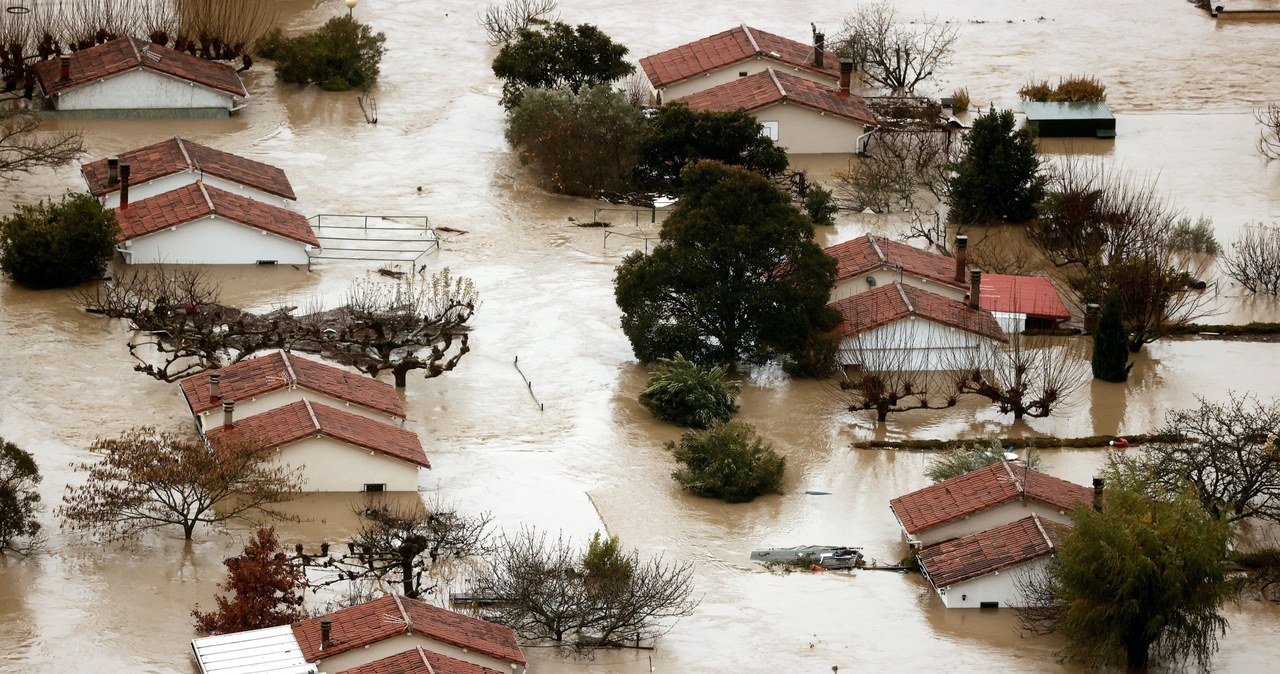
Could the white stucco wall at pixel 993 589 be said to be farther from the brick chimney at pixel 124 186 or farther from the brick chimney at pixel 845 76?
the brick chimney at pixel 845 76

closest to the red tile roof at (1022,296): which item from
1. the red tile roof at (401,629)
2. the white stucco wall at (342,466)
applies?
the white stucco wall at (342,466)

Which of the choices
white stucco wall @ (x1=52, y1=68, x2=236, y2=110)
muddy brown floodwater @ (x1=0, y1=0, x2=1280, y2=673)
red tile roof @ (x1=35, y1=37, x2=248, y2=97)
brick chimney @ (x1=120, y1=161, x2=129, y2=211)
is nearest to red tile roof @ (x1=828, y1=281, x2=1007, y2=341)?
muddy brown floodwater @ (x1=0, y1=0, x2=1280, y2=673)

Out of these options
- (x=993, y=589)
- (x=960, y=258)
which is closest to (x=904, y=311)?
(x=960, y=258)

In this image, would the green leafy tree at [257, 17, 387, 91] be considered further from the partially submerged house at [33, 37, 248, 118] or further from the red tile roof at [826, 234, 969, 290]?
the red tile roof at [826, 234, 969, 290]

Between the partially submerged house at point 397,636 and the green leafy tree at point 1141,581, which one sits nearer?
the partially submerged house at point 397,636

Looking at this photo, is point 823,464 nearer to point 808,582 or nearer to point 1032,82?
point 808,582

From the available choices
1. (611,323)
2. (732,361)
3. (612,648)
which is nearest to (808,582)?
(612,648)

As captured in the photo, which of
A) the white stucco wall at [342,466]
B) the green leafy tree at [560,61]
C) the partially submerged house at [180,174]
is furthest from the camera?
the green leafy tree at [560,61]
